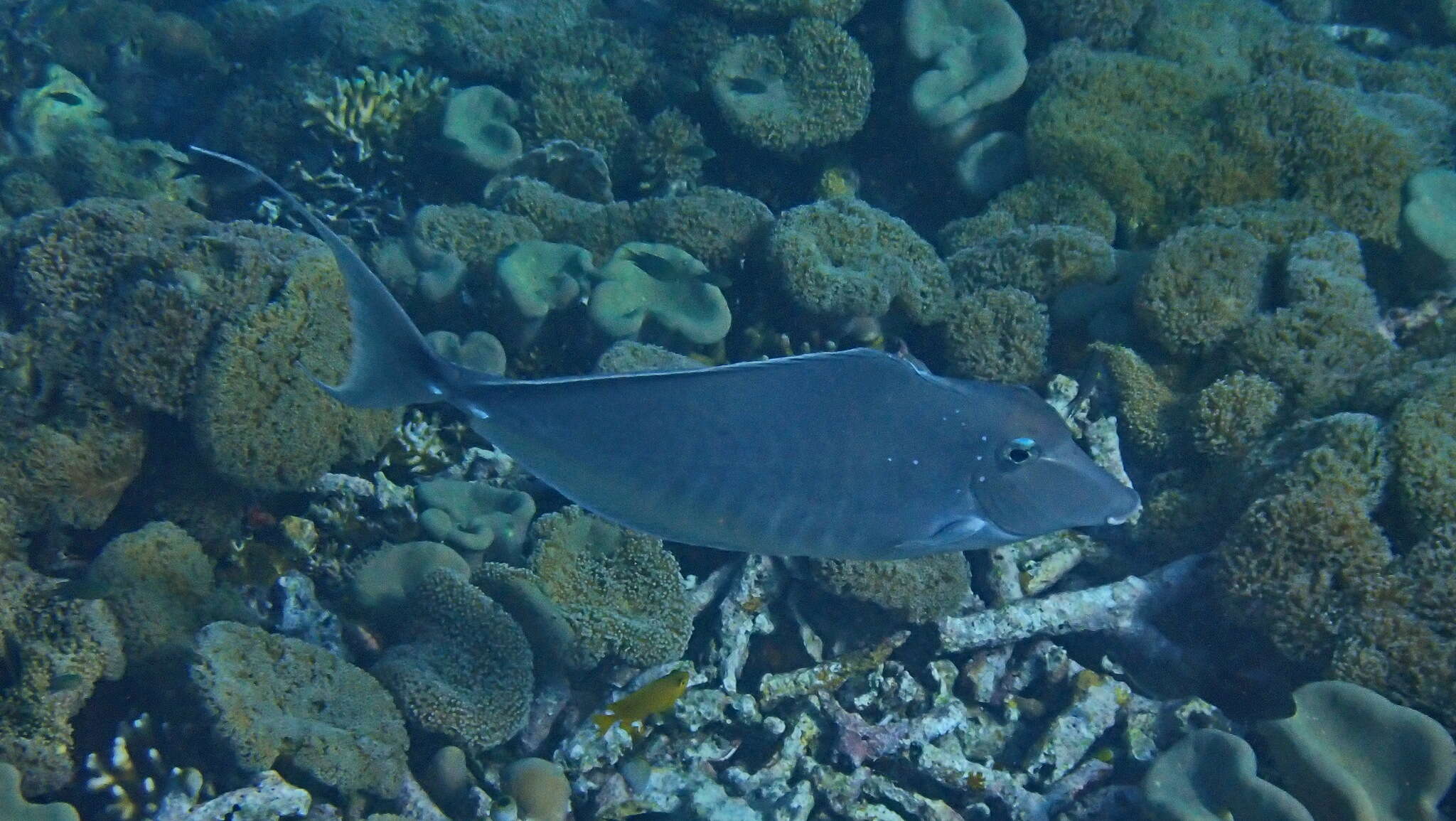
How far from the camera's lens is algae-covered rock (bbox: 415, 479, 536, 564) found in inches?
162

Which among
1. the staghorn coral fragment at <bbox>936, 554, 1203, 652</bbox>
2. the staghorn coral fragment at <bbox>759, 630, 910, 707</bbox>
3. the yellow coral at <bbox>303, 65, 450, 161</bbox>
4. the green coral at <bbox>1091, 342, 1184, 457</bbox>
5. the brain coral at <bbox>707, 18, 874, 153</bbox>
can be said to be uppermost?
the brain coral at <bbox>707, 18, 874, 153</bbox>

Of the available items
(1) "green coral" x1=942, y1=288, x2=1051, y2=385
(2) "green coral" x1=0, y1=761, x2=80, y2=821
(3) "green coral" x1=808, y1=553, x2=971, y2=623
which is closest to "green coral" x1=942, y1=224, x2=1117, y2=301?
(1) "green coral" x1=942, y1=288, x2=1051, y2=385

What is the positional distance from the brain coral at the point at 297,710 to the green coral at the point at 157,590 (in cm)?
42

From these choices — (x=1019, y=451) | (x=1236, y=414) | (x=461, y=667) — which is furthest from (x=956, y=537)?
(x=1236, y=414)

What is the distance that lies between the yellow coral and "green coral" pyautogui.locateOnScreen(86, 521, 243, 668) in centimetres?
429

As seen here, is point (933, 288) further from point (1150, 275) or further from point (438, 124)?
point (438, 124)

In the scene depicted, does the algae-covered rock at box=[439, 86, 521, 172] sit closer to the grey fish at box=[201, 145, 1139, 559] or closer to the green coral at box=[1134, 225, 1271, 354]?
the grey fish at box=[201, 145, 1139, 559]

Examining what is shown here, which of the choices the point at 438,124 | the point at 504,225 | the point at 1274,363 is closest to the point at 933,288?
the point at 1274,363

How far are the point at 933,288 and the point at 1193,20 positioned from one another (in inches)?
159

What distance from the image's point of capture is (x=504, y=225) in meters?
5.43

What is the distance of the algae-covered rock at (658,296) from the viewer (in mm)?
4809

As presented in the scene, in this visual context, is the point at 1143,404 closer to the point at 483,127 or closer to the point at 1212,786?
the point at 1212,786

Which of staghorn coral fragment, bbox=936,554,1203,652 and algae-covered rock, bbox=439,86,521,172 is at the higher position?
algae-covered rock, bbox=439,86,521,172

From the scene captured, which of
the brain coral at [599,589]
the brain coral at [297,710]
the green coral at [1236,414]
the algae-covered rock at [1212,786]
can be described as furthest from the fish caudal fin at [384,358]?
the green coral at [1236,414]
